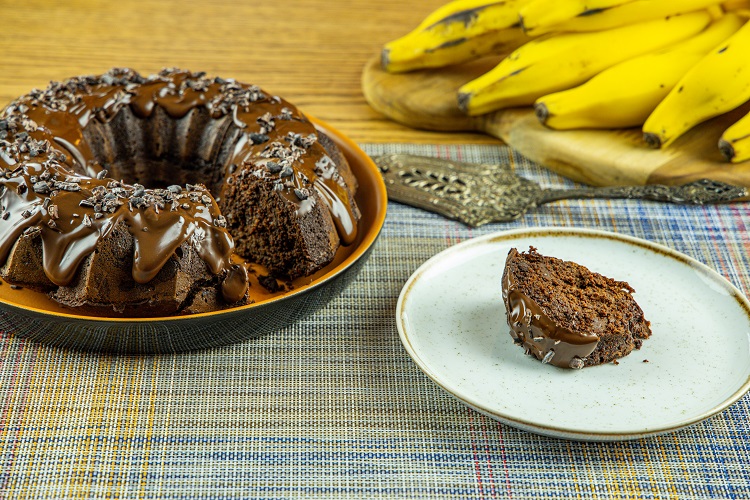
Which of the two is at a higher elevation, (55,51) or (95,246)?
(95,246)

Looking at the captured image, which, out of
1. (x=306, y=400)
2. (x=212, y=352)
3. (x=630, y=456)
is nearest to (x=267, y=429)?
(x=306, y=400)

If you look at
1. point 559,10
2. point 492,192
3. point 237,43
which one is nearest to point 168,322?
point 492,192

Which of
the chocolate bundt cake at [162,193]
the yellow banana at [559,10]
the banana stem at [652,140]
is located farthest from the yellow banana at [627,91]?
the chocolate bundt cake at [162,193]

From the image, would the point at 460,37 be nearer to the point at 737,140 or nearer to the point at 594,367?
the point at 737,140

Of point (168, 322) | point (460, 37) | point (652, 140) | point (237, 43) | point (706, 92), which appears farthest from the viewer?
point (237, 43)

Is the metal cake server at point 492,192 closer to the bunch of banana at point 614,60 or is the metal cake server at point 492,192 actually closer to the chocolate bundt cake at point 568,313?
Answer: the bunch of banana at point 614,60

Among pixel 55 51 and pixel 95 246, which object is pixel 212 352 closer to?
pixel 95 246
